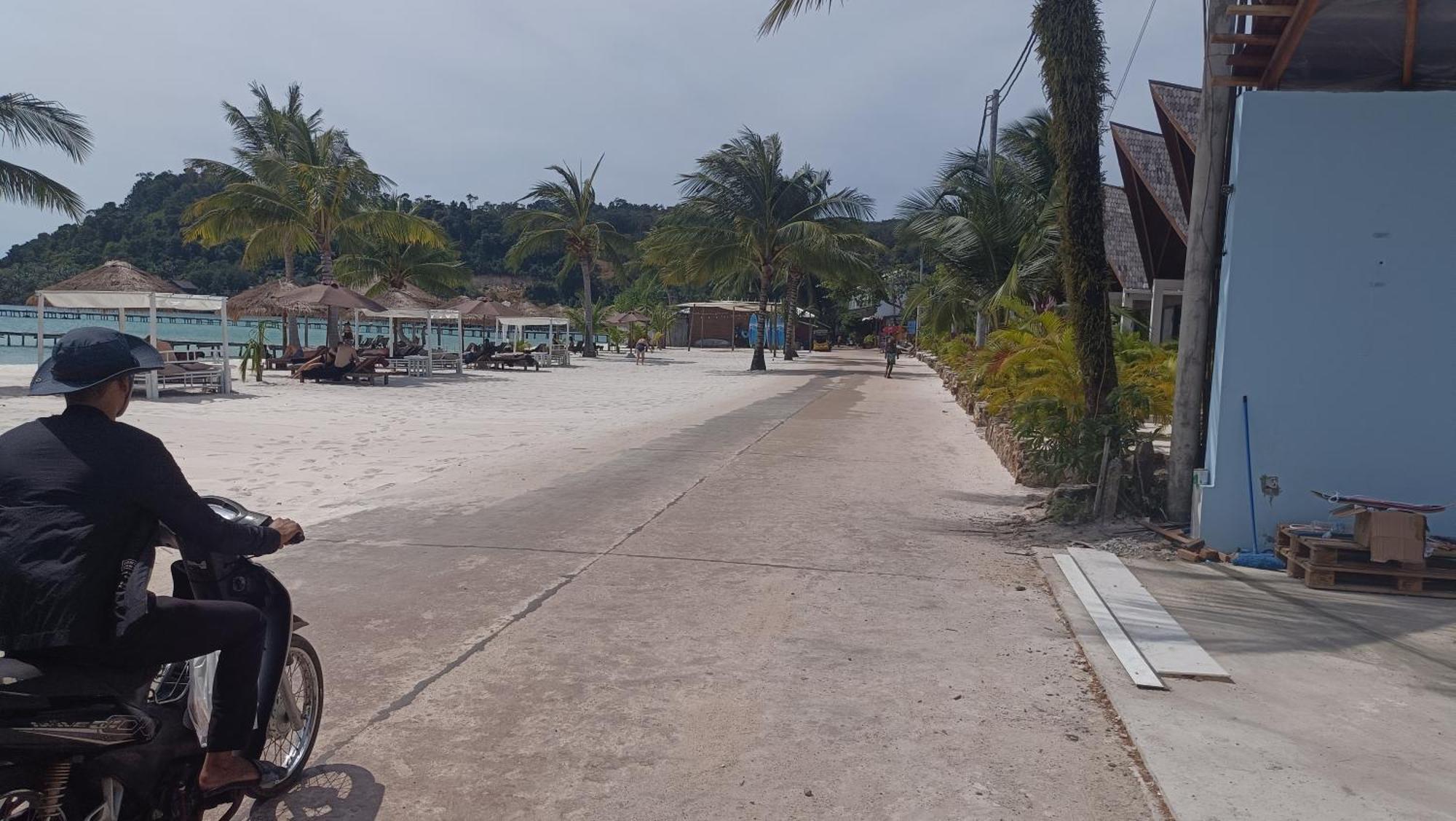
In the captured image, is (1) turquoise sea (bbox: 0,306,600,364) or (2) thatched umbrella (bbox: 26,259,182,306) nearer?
(2) thatched umbrella (bbox: 26,259,182,306)

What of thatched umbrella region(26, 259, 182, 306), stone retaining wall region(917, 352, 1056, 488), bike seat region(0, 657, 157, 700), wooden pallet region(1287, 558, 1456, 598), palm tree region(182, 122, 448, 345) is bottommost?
wooden pallet region(1287, 558, 1456, 598)

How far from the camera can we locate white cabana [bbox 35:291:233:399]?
18.7 m

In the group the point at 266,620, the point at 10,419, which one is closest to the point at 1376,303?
the point at 266,620

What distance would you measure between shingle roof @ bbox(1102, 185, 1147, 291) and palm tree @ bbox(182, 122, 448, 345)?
19385 millimetres

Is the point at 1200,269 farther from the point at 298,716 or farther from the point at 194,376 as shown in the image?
the point at 194,376

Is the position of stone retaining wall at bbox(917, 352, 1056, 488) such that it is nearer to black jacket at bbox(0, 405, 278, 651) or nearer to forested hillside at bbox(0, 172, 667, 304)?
black jacket at bbox(0, 405, 278, 651)

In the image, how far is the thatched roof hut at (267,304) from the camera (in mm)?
25250

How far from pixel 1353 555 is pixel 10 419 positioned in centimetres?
1557

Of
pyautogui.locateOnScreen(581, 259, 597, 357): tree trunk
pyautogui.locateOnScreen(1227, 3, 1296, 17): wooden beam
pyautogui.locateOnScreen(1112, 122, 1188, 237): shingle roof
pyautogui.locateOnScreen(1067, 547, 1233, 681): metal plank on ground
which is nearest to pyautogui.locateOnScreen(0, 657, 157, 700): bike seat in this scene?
pyautogui.locateOnScreen(1067, 547, 1233, 681): metal plank on ground

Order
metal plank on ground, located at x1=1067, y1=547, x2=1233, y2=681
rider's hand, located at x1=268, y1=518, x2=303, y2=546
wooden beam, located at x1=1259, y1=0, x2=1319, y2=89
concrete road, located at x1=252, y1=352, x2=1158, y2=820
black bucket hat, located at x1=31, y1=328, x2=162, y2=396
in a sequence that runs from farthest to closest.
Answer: wooden beam, located at x1=1259, y1=0, x2=1319, y2=89
metal plank on ground, located at x1=1067, y1=547, x2=1233, y2=681
concrete road, located at x1=252, y1=352, x2=1158, y2=820
rider's hand, located at x1=268, y1=518, x2=303, y2=546
black bucket hat, located at x1=31, y1=328, x2=162, y2=396

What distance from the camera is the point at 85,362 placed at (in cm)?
258

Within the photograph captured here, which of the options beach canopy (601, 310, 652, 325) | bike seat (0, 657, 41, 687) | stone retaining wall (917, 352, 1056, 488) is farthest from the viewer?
beach canopy (601, 310, 652, 325)

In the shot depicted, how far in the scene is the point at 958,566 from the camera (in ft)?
22.2

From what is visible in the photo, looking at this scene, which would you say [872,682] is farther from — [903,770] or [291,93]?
[291,93]
